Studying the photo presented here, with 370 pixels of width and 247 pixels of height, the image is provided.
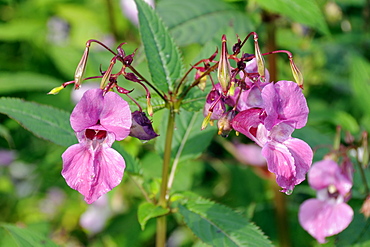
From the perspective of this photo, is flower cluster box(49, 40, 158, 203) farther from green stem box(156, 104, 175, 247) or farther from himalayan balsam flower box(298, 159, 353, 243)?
himalayan balsam flower box(298, 159, 353, 243)

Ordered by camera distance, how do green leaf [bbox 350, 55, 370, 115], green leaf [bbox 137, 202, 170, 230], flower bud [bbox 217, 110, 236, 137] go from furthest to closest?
green leaf [bbox 350, 55, 370, 115] → green leaf [bbox 137, 202, 170, 230] → flower bud [bbox 217, 110, 236, 137]

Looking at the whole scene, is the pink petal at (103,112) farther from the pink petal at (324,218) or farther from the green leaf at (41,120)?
the pink petal at (324,218)

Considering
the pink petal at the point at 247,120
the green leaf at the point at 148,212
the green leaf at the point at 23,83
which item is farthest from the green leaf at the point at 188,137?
the green leaf at the point at 23,83

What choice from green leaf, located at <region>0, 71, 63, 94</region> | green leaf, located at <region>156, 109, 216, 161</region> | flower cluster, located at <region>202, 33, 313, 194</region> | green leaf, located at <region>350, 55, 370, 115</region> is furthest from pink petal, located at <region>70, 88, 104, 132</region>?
green leaf, located at <region>350, 55, 370, 115</region>

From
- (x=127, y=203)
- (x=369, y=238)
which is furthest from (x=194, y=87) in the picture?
(x=127, y=203)

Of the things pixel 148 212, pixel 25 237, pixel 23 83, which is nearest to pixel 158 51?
pixel 148 212

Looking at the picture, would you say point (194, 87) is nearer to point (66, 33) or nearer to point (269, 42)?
point (269, 42)
